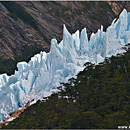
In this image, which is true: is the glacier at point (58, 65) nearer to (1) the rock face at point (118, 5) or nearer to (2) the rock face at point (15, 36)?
(2) the rock face at point (15, 36)

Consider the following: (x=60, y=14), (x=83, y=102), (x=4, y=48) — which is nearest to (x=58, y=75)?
(x=83, y=102)

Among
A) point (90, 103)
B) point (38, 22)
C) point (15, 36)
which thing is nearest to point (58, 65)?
point (90, 103)

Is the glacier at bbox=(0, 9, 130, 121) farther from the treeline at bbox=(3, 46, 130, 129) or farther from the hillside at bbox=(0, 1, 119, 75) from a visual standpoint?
the hillside at bbox=(0, 1, 119, 75)

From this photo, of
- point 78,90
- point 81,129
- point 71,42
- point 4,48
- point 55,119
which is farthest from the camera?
point 4,48

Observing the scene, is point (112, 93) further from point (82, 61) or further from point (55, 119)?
point (82, 61)

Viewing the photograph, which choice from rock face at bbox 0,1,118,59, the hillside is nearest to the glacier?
the hillside

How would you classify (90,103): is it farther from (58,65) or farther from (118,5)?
(118,5)
